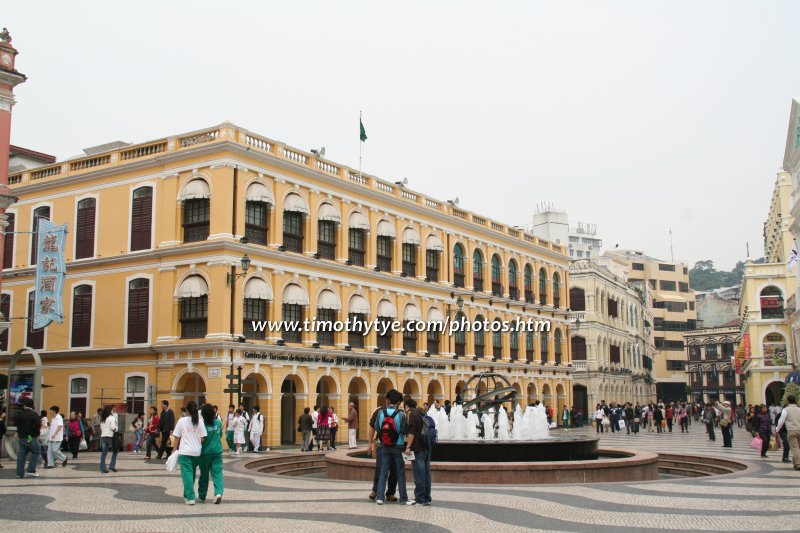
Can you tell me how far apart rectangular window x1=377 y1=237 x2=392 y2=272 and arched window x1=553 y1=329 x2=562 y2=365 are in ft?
69.1

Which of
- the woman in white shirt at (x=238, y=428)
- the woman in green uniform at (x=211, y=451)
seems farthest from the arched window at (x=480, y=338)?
the woman in green uniform at (x=211, y=451)

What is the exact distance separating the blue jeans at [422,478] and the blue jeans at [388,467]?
226 millimetres

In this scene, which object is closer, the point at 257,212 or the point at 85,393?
the point at 257,212

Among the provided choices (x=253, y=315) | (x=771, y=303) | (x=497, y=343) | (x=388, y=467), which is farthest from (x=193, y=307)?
(x=771, y=303)

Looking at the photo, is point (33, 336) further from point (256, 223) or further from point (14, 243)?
point (256, 223)

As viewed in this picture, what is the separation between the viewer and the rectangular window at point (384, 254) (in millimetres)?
44250

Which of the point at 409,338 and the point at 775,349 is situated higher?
the point at 409,338

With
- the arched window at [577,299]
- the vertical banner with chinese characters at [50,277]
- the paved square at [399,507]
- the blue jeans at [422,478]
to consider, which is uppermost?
the arched window at [577,299]

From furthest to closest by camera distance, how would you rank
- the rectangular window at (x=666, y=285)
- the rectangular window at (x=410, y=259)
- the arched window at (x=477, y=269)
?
1. the rectangular window at (x=666, y=285)
2. the arched window at (x=477, y=269)
3. the rectangular window at (x=410, y=259)

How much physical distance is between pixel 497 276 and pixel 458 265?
490 centimetres

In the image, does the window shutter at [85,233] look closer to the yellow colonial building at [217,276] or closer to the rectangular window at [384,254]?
the yellow colonial building at [217,276]

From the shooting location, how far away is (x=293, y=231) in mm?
38344

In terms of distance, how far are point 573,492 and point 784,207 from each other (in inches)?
2254

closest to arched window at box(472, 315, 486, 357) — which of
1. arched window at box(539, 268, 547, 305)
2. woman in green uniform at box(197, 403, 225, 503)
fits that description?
arched window at box(539, 268, 547, 305)
